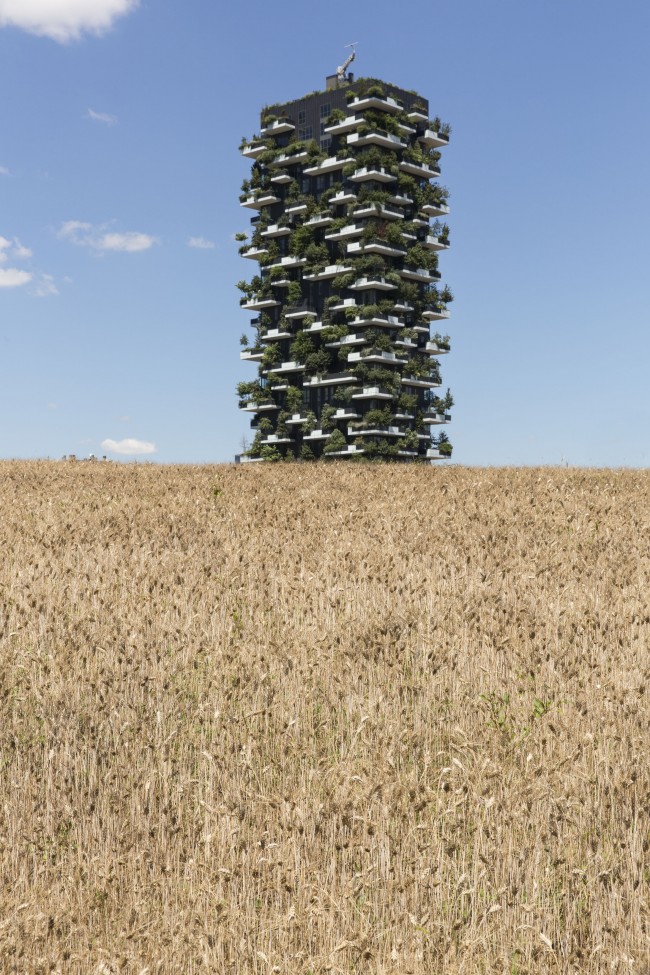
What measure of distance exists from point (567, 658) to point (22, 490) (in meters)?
14.6

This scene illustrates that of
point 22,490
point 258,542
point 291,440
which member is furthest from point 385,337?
point 258,542

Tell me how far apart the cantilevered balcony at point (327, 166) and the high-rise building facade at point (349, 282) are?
221mm

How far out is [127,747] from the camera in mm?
6301

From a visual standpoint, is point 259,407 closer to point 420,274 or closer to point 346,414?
point 346,414

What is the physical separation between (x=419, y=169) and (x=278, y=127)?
1668 cm

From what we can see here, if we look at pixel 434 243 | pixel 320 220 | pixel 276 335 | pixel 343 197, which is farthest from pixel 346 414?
pixel 343 197

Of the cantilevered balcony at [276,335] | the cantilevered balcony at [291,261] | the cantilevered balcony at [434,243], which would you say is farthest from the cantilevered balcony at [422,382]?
the cantilevered balcony at [291,261]

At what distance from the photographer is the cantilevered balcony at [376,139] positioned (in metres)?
86.7

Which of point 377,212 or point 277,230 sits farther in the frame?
point 277,230

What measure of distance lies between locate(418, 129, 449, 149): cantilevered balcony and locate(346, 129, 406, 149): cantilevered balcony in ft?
12.6

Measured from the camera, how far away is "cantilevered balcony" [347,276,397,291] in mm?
85062

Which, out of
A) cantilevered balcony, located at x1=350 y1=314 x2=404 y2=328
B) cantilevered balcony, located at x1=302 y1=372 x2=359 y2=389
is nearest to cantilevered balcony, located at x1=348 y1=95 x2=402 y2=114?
cantilevered balcony, located at x1=350 y1=314 x2=404 y2=328

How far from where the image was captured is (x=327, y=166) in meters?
91.1

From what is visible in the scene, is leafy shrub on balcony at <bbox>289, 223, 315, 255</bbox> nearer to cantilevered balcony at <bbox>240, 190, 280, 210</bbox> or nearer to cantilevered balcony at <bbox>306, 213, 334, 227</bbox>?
cantilevered balcony at <bbox>306, 213, 334, 227</bbox>
